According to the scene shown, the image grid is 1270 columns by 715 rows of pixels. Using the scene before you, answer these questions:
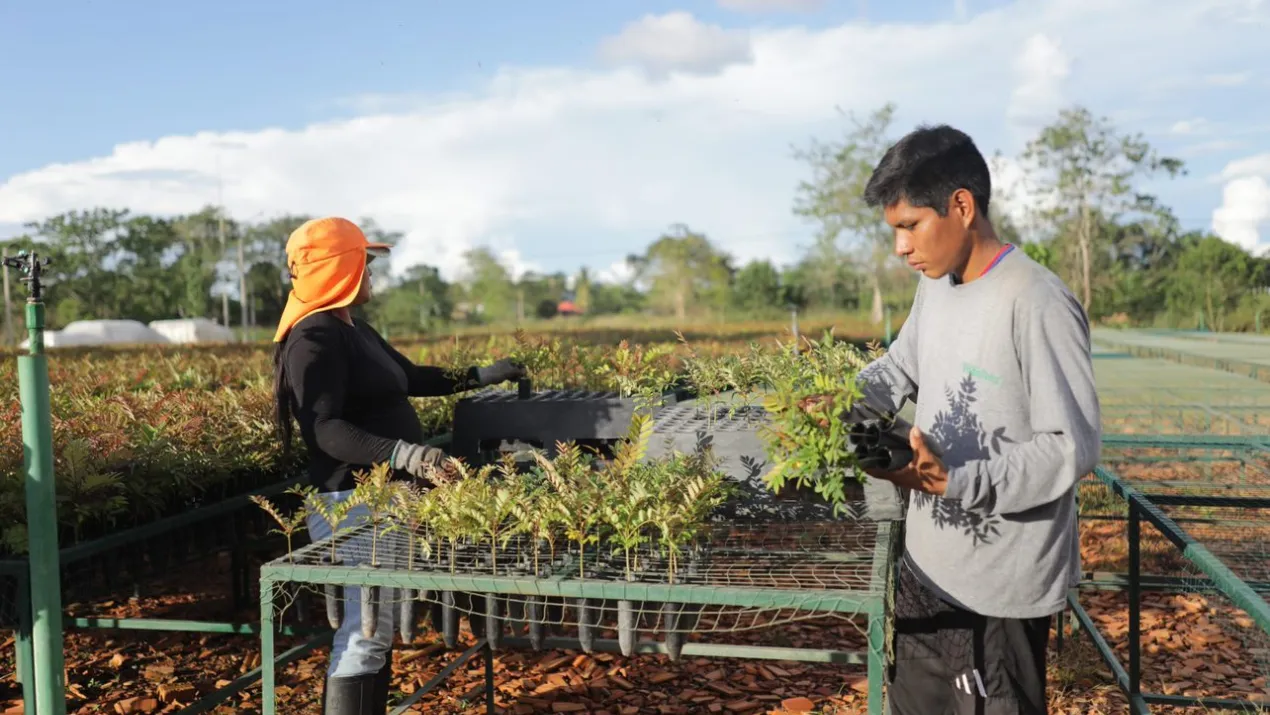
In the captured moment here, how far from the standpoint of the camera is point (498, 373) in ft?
13.4

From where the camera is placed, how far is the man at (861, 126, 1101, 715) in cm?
189

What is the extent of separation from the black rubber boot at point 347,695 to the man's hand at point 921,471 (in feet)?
5.35

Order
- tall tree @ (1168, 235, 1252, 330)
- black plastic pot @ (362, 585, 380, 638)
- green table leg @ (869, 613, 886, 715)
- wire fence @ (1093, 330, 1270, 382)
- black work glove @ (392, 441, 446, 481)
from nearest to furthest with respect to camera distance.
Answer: green table leg @ (869, 613, 886, 715) < black plastic pot @ (362, 585, 380, 638) < black work glove @ (392, 441, 446, 481) < wire fence @ (1093, 330, 1270, 382) < tall tree @ (1168, 235, 1252, 330)

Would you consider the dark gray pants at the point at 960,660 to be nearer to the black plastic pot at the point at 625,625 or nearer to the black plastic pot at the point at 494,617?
the black plastic pot at the point at 625,625

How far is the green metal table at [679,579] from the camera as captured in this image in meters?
1.99

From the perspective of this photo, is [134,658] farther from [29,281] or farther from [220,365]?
[220,365]

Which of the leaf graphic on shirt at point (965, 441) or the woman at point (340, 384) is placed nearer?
the leaf graphic on shirt at point (965, 441)

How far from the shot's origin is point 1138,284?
45.5 meters

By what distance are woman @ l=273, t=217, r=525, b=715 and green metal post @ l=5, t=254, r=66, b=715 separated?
69 cm

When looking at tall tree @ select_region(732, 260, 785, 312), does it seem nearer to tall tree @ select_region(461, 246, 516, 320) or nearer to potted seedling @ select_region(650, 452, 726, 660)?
tall tree @ select_region(461, 246, 516, 320)

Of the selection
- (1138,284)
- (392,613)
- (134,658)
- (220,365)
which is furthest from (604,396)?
(1138,284)

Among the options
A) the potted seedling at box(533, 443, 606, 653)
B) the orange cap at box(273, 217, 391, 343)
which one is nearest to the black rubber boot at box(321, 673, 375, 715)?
the potted seedling at box(533, 443, 606, 653)

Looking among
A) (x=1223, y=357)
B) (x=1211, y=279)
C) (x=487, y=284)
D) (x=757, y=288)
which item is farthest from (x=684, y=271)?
(x=1223, y=357)

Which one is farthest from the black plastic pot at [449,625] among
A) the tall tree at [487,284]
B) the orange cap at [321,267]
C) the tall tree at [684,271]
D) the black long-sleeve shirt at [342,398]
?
the tall tree at [487,284]
